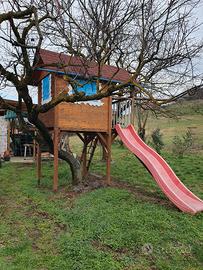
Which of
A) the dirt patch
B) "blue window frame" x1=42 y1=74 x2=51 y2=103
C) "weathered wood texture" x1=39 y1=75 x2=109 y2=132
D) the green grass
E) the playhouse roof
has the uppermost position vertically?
the playhouse roof

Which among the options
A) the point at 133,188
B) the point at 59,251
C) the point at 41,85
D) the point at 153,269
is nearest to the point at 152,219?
the point at 153,269

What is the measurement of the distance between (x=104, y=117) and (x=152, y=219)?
4.81 meters

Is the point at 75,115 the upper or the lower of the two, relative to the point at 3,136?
upper

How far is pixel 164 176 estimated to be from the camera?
26.5 feet

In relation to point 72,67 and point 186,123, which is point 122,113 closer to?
point 72,67

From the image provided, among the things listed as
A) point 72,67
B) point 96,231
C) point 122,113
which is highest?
point 72,67

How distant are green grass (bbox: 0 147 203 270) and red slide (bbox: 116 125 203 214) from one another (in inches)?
11.4

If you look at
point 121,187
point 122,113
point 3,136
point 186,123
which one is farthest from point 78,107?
point 186,123

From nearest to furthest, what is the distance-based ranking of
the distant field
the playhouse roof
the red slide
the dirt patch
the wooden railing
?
the red slide < the dirt patch < the playhouse roof < the wooden railing < the distant field

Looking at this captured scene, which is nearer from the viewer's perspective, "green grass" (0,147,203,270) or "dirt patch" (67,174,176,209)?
"green grass" (0,147,203,270)

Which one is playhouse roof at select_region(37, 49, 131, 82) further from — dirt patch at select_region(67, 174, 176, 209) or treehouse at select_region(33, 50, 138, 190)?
dirt patch at select_region(67, 174, 176, 209)

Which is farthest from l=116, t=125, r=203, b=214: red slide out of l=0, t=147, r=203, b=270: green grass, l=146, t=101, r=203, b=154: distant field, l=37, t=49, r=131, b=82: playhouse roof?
l=146, t=101, r=203, b=154: distant field

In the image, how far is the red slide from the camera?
22.3 feet

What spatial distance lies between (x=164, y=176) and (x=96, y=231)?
343 cm
